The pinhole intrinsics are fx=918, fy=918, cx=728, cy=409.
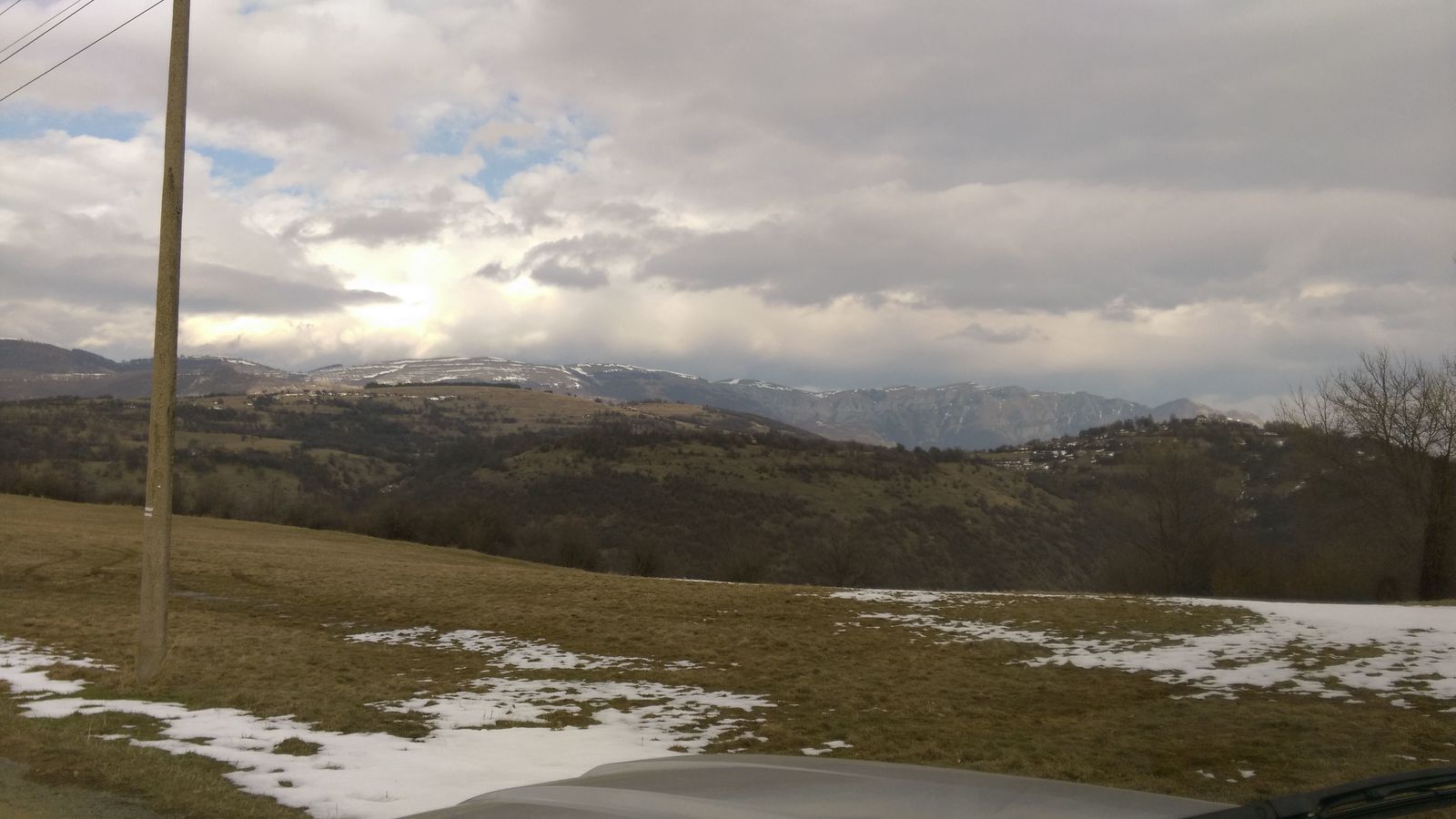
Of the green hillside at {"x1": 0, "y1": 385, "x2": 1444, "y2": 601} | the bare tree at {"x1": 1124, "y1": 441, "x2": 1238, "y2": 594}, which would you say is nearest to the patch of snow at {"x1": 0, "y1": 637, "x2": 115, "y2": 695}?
the green hillside at {"x1": 0, "y1": 385, "x2": 1444, "y2": 601}

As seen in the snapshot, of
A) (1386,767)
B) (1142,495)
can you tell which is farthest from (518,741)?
(1142,495)

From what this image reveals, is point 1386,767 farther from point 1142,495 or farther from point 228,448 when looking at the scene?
point 228,448

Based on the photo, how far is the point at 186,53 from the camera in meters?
12.4

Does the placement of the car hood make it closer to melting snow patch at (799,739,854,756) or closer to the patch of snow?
melting snow patch at (799,739,854,756)

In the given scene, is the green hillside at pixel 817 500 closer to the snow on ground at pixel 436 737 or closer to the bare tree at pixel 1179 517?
the bare tree at pixel 1179 517

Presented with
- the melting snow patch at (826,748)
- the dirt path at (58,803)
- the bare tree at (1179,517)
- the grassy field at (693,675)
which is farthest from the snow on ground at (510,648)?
the bare tree at (1179,517)

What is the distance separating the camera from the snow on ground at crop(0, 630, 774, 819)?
7.47m

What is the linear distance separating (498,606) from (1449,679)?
60.9 feet

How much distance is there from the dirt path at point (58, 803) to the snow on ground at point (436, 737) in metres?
0.85

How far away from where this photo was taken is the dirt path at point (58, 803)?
6.54 m

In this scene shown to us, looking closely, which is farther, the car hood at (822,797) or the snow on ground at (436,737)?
the snow on ground at (436,737)

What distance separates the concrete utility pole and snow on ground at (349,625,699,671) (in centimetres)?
559

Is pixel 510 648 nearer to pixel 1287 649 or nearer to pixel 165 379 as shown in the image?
pixel 165 379

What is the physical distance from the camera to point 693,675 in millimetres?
14984
